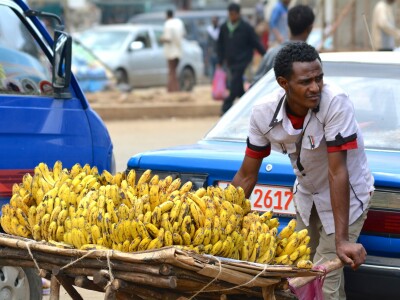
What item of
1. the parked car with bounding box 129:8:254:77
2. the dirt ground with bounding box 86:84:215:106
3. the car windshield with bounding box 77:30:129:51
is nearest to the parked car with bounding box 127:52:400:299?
the dirt ground with bounding box 86:84:215:106

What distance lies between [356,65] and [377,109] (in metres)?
0.42

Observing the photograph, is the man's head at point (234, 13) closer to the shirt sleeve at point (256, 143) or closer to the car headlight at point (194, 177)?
the car headlight at point (194, 177)

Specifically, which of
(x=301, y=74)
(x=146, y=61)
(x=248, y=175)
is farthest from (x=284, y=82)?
(x=146, y=61)

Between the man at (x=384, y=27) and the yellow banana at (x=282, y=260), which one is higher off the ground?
the yellow banana at (x=282, y=260)

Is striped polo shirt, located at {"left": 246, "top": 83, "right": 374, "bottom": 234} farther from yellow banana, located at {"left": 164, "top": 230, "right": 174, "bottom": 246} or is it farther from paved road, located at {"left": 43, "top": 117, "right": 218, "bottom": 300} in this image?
paved road, located at {"left": 43, "top": 117, "right": 218, "bottom": 300}

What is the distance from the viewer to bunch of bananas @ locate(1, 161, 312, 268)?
3.98 m

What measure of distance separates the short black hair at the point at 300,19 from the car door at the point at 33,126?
262cm

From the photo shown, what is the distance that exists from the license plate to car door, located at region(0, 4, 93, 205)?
52.2 inches

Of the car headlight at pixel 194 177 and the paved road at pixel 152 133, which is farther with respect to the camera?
the paved road at pixel 152 133

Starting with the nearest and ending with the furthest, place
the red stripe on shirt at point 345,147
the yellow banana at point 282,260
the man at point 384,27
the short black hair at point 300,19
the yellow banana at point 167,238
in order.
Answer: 1. the yellow banana at point 167,238
2. the yellow banana at point 282,260
3. the red stripe on shirt at point 345,147
4. the short black hair at point 300,19
5. the man at point 384,27

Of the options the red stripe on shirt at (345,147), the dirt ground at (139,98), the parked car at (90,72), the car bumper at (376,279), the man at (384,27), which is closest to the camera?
the red stripe on shirt at (345,147)

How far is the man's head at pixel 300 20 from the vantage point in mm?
8375

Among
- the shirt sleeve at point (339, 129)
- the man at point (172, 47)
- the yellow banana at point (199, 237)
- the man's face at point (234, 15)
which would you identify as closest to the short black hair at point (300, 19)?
the shirt sleeve at point (339, 129)

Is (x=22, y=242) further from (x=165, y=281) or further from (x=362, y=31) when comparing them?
(x=362, y=31)
